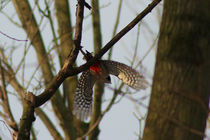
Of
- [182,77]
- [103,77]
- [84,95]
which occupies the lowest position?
[182,77]

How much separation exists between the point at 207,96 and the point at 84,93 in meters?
1.86

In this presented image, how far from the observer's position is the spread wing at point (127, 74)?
11.3 feet

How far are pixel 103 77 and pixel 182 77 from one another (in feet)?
5.47

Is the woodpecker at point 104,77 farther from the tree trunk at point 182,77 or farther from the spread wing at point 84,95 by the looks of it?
the tree trunk at point 182,77

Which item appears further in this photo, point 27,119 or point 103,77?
point 103,77

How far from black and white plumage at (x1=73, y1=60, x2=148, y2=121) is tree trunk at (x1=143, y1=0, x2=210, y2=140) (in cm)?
134

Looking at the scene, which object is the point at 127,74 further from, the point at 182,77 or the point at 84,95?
the point at 182,77

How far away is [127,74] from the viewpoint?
3.55 m

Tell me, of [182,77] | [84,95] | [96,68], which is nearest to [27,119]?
[182,77]

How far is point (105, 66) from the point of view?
3.47 meters

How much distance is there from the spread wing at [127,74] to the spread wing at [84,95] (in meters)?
0.27

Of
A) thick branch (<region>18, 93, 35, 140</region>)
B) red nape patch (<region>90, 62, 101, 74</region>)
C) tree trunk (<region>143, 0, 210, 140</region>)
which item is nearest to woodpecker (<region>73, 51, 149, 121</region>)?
red nape patch (<region>90, 62, 101, 74</region>)

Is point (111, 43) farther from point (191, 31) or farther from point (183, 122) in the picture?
point (183, 122)

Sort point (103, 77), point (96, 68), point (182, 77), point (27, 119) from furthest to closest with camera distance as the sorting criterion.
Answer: point (103, 77)
point (96, 68)
point (27, 119)
point (182, 77)
